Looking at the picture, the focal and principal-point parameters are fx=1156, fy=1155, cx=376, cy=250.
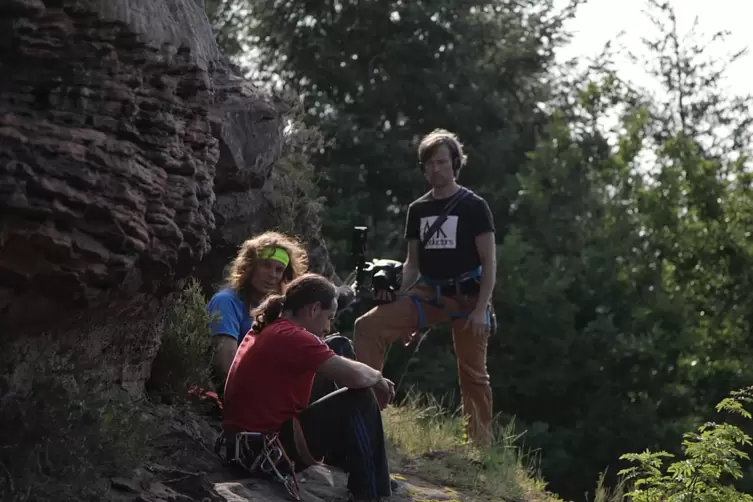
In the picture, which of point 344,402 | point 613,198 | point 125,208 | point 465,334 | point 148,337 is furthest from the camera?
point 613,198

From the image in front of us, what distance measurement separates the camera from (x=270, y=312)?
6.06 meters

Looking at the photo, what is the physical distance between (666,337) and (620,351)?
145 centimetres

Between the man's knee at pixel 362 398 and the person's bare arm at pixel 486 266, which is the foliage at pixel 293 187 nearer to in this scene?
the person's bare arm at pixel 486 266

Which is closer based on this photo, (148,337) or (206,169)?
(206,169)

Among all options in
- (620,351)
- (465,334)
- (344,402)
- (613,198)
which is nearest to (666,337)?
(620,351)

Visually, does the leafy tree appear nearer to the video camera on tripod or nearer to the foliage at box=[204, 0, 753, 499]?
the foliage at box=[204, 0, 753, 499]

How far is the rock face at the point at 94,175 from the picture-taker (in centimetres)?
454

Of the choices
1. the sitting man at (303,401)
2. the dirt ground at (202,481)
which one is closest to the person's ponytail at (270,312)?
the sitting man at (303,401)

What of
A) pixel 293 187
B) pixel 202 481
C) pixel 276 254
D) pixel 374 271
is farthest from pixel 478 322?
pixel 293 187

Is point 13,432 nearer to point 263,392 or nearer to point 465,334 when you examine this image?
point 263,392

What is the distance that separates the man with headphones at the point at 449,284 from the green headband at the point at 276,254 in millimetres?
965

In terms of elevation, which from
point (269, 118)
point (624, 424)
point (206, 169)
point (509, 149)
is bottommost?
point (624, 424)

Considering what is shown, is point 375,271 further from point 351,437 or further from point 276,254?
point 351,437

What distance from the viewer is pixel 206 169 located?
580cm
